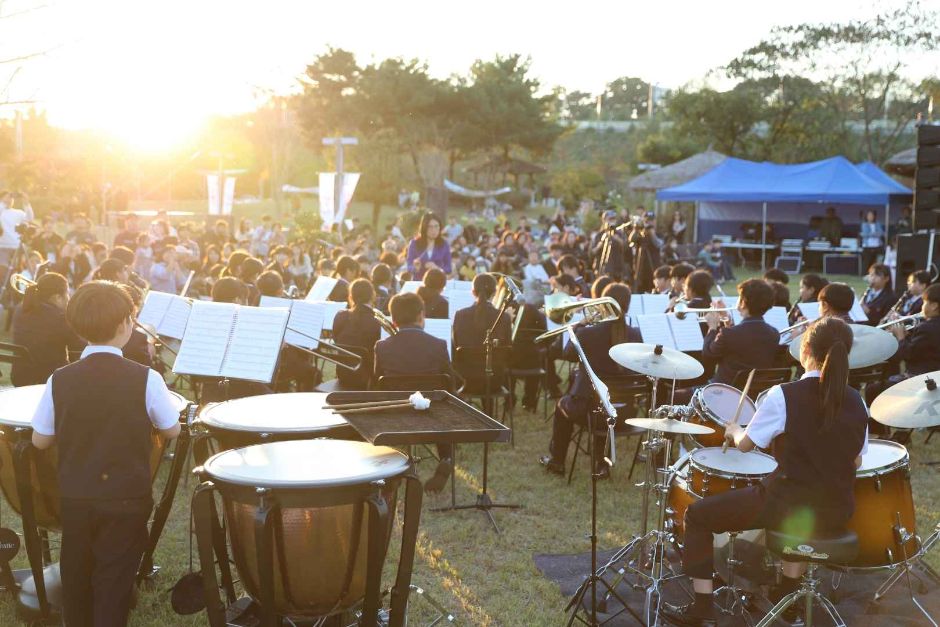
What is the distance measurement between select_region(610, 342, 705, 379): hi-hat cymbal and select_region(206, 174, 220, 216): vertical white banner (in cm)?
2400

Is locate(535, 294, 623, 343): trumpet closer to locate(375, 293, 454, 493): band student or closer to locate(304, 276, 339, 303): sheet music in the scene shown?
locate(375, 293, 454, 493): band student

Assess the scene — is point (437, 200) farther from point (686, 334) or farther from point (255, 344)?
point (255, 344)

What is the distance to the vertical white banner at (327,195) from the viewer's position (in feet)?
76.6

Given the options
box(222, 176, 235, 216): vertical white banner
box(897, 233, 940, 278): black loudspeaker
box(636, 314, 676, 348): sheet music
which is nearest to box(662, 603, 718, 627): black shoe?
box(636, 314, 676, 348): sheet music

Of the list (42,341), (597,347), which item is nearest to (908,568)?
(597,347)

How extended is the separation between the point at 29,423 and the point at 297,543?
148 cm

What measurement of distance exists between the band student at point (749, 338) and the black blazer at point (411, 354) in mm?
2206

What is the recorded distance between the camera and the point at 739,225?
30.4m

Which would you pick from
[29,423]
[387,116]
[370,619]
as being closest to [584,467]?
[370,619]

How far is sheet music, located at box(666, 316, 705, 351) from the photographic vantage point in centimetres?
805

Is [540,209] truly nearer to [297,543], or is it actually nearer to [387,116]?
[387,116]

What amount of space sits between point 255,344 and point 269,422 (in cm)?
158

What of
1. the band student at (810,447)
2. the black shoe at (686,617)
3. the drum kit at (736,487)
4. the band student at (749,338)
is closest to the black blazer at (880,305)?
the band student at (749,338)

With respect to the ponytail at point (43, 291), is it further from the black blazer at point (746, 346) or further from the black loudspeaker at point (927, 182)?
the black loudspeaker at point (927, 182)
